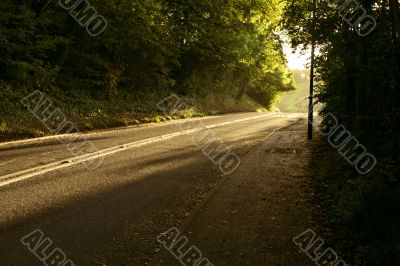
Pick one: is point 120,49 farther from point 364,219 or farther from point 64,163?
point 364,219

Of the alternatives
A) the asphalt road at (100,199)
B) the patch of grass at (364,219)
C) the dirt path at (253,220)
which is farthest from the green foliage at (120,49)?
the patch of grass at (364,219)

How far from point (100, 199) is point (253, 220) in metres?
2.79

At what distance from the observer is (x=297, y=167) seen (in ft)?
37.8

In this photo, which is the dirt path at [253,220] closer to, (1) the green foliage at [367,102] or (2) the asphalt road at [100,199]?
(2) the asphalt road at [100,199]

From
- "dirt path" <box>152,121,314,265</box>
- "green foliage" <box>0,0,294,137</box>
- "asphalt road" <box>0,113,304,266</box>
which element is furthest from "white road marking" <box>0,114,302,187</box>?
"green foliage" <box>0,0,294,137</box>

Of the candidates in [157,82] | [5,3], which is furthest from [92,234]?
[157,82]

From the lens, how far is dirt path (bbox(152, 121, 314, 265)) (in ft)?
17.4

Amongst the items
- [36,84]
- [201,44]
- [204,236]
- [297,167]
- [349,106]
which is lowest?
[36,84]

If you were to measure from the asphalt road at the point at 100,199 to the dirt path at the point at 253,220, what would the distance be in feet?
1.45

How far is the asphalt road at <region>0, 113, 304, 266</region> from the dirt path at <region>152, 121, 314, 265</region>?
442 mm

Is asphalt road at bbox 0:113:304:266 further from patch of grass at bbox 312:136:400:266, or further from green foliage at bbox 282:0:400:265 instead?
green foliage at bbox 282:0:400:265

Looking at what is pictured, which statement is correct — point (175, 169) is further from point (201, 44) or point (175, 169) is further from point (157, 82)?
point (201, 44)

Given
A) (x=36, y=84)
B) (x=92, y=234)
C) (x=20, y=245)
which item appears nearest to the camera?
(x=20, y=245)

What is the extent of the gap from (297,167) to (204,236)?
623 cm
